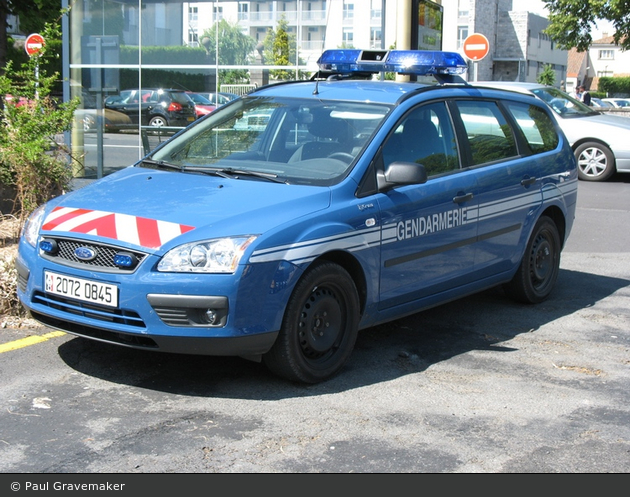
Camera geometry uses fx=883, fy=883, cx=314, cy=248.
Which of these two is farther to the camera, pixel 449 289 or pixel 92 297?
pixel 449 289

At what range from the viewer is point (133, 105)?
15.1m

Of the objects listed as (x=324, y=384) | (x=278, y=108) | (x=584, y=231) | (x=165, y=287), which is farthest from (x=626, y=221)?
(x=165, y=287)

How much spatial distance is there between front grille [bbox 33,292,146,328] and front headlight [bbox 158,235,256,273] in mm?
318

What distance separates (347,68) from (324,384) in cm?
316

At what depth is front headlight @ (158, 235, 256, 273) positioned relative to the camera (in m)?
4.41

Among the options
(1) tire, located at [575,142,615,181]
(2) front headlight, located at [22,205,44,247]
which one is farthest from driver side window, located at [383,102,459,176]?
(1) tire, located at [575,142,615,181]

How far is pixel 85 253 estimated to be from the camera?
15.1 feet

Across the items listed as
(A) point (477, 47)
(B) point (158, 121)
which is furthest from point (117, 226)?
(A) point (477, 47)

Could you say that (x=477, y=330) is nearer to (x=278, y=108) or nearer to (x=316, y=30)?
(x=278, y=108)

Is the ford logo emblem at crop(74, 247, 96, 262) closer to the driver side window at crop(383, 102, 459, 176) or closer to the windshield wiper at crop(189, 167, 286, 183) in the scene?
the windshield wiper at crop(189, 167, 286, 183)

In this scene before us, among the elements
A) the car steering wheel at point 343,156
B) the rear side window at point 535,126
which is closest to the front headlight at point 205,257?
the car steering wheel at point 343,156

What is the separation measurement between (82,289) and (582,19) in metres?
28.4
